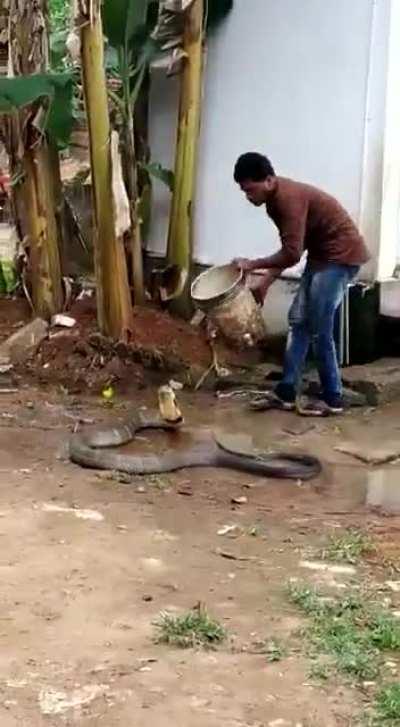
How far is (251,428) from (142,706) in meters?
3.97

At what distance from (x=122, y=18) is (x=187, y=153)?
1136 mm

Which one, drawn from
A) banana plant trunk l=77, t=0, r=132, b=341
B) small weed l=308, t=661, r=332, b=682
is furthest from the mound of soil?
small weed l=308, t=661, r=332, b=682

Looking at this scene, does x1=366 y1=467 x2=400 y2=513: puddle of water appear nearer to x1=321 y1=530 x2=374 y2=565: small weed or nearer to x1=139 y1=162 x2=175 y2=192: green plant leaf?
x1=321 y1=530 x2=374 y2=565: small weed

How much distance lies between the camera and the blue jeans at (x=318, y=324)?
780cm

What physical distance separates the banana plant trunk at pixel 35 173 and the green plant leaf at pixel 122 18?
17.8 inches

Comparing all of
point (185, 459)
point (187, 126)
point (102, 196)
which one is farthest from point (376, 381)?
point (187, 126)

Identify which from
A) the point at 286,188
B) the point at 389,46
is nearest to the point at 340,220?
the point at 286,188

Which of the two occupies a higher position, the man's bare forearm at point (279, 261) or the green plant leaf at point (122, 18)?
the green plant leaf at point (122, 18)

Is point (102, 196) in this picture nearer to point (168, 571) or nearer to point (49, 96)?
point (49, 96)

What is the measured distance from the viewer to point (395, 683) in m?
3.93

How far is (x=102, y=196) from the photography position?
339 inches

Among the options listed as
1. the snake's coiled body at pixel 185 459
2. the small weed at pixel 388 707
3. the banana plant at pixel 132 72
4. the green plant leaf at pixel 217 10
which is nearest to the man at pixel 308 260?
the snake's coiled body at pixel 185 459

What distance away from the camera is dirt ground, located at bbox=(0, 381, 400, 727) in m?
3.85

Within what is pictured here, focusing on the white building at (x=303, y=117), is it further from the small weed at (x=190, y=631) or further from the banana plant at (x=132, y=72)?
the small weed at (x=190, y=631)
